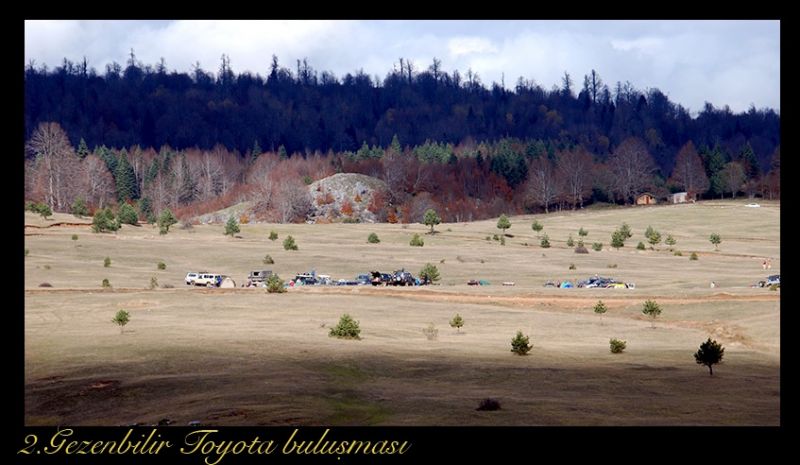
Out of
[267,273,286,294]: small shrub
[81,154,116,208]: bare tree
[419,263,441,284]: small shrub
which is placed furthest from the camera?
[81,154,116,208]: bare tree

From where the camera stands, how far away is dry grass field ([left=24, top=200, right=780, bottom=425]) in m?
26.9

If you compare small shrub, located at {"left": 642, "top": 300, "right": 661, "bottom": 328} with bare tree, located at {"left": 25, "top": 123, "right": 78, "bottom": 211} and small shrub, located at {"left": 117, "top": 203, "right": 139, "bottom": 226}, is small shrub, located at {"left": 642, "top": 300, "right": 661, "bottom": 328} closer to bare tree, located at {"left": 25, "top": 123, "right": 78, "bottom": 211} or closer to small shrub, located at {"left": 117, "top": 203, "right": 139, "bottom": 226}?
small shrub, located at {"left": 117, "top": 203, "right": 139, "bottom": 226}

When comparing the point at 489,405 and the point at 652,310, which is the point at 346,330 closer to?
the point at 489,405

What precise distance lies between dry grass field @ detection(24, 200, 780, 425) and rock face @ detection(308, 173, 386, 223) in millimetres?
77029

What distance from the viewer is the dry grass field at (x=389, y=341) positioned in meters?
26.9

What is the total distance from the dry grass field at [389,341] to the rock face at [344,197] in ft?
253

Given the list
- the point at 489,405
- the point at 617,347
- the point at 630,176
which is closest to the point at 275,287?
the point at 617,347

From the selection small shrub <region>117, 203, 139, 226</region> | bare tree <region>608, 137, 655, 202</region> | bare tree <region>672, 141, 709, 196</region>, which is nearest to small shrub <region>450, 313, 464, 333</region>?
small shrub <region>117, 203, 139, 226</region>

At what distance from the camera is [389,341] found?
138 feet

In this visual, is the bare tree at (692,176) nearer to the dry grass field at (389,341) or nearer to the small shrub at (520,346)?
the dry grass field at (389,341)

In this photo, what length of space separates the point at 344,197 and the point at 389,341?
135032 millimetres

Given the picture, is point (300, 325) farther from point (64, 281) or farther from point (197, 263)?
point (197, 263)

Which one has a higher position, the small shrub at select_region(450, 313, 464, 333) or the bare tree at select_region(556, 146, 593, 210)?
the bare tree at select_region(556, 146, 593, 210)
